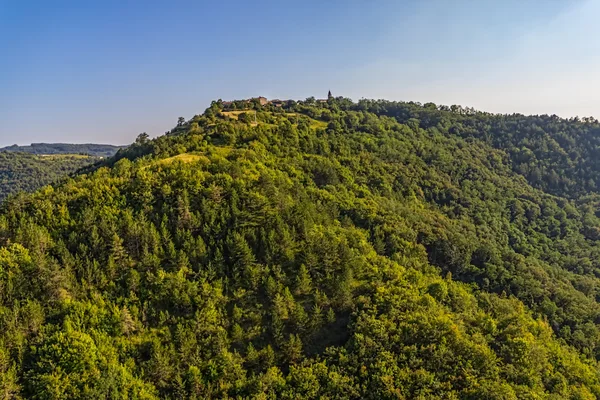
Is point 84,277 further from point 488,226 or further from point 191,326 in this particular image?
point 488,226

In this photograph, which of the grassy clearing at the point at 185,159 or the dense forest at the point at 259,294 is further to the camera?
the grassy clearing at the point at 185,159

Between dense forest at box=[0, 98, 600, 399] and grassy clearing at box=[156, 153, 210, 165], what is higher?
grassy clearing at box=[156, 153, 210, 165]

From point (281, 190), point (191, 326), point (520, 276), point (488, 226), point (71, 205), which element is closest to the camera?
point (191, 326)

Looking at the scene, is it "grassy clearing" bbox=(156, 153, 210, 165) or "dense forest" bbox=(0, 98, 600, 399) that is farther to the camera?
"grassy clearing" bbox=(156, 153, 210, 165)

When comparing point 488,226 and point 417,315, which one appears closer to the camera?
point 417,315

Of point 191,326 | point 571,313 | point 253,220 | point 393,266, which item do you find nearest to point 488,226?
point 571,313

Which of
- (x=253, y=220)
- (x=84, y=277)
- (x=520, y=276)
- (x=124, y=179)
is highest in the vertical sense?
(x=124, y=179)

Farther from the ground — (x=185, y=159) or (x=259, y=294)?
(x=185, y=159)

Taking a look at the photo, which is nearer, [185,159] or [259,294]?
[259,294]
